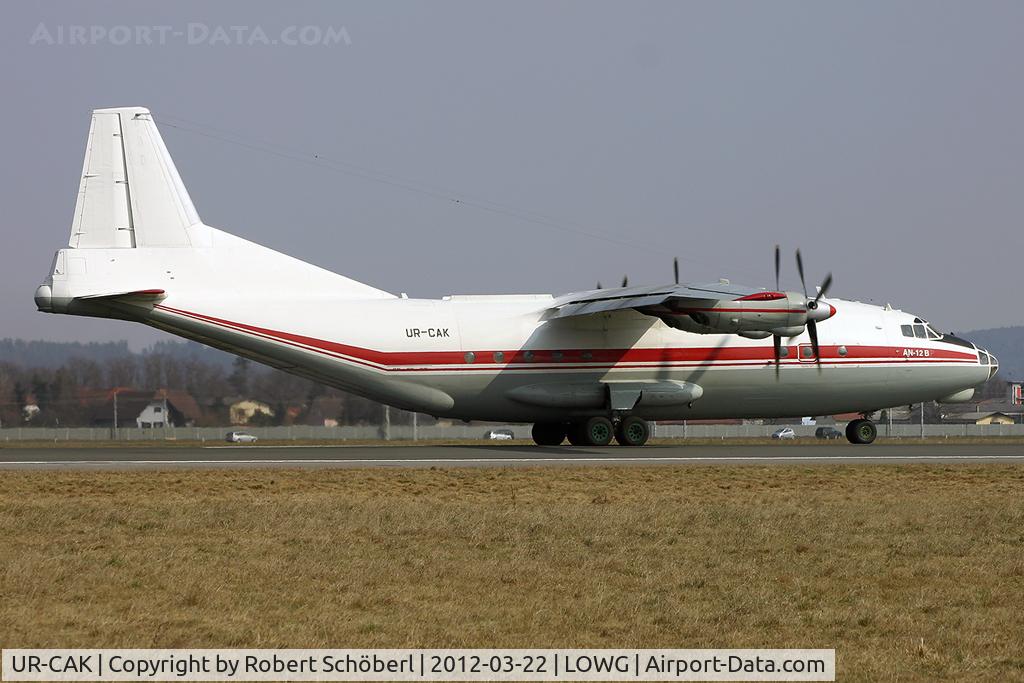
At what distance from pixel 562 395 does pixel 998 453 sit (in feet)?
43.9

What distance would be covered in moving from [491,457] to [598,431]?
6596 millimetres

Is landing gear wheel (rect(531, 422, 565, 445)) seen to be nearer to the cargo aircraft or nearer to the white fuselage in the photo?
the cargo aircraft

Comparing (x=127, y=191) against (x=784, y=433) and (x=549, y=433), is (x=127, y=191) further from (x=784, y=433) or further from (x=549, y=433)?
(x=784, y=433)

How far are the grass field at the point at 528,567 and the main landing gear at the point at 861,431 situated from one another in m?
15.6

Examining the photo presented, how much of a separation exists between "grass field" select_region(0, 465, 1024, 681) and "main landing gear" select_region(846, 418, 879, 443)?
15613 millimetres

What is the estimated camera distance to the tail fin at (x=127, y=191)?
116 feet

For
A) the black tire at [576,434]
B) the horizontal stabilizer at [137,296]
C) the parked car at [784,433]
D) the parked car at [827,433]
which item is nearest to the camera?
the horizontal stabilizer at [137,296]

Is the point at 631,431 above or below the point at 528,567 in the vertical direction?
above

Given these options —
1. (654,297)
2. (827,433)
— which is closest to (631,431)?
(654,297)

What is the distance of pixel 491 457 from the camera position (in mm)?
31047

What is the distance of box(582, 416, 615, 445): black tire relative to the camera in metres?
36.7

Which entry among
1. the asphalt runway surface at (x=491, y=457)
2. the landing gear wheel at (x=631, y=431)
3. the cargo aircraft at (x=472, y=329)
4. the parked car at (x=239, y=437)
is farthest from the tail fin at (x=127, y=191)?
the parked car at (x=239, y=437)

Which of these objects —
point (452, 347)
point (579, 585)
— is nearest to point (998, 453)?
point (452, 347)

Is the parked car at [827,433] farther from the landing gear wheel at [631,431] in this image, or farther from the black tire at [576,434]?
the landing gear wheel at [631,431]
